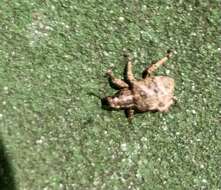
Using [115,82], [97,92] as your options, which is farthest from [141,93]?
[97,92]

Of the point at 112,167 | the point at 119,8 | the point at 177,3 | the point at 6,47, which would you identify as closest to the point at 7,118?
the point at 6,47

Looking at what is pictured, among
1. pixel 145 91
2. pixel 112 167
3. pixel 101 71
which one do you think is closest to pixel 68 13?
pixel 101 71

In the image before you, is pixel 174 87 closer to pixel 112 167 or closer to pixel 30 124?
pixel 112 167

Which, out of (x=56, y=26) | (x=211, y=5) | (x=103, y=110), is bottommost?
(x=103, y=110)

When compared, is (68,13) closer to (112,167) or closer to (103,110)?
(103,110)

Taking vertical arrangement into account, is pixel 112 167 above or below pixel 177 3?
below

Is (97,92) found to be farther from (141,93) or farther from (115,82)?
(141,93)
